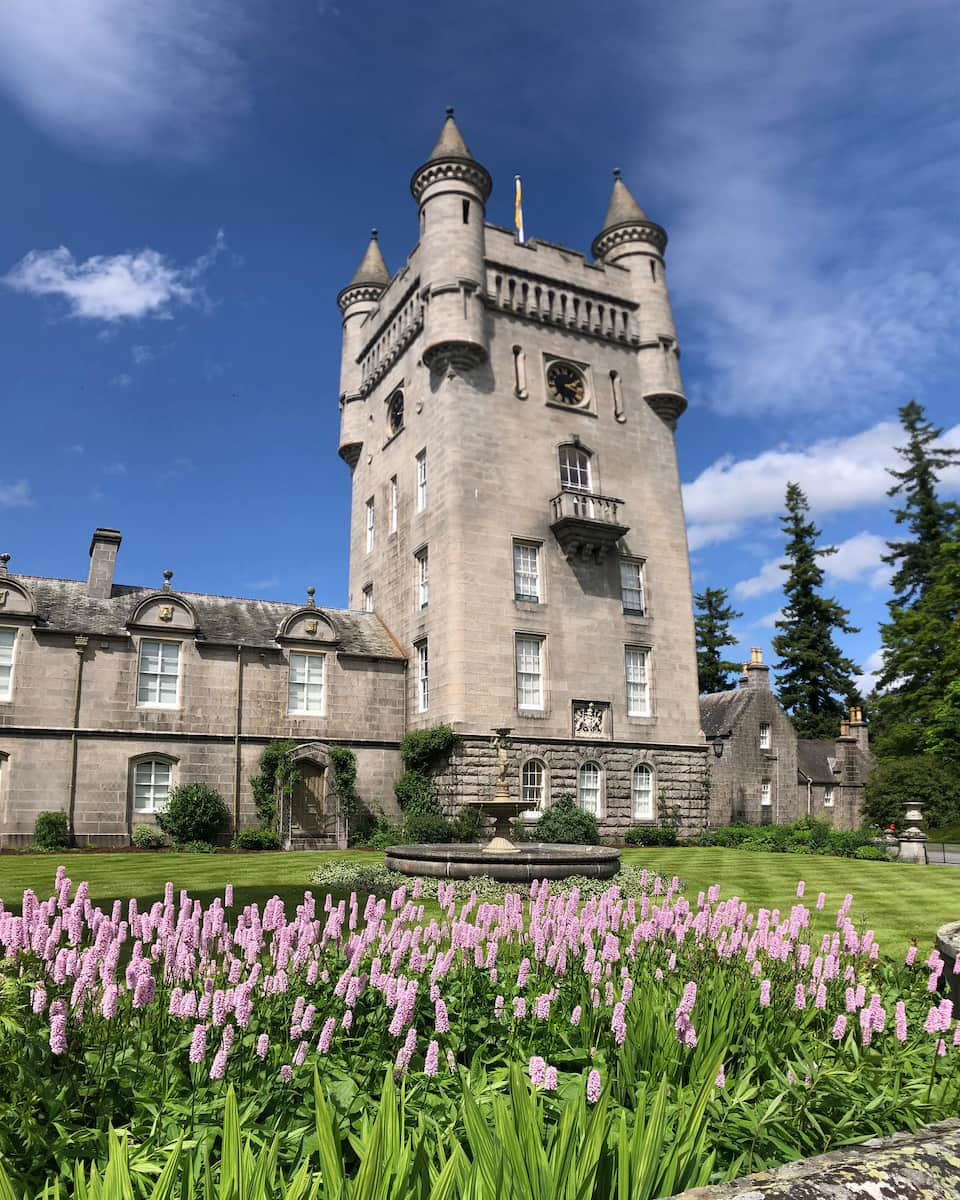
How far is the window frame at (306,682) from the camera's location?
28.7 meters

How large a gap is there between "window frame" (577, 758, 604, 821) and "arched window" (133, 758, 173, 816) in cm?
1308

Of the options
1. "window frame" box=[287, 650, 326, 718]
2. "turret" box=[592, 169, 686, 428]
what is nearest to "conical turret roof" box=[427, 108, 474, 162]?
"turret" box=[592, 169, 686, 428]

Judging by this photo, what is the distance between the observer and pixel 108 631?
2641cm

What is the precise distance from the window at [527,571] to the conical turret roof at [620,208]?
1468 centimetres

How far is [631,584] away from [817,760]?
2478cm

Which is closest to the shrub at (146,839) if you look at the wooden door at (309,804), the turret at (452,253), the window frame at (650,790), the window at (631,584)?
the wooden door at (309,804)

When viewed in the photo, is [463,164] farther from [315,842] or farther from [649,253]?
[315,842]

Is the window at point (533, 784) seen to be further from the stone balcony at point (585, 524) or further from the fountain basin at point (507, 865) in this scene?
the fountain basin at point (507, 865)

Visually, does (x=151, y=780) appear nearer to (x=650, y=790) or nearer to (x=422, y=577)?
(x=422, y=577)

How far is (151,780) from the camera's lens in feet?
86.0

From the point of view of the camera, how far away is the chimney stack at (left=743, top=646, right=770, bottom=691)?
4397 centimetres

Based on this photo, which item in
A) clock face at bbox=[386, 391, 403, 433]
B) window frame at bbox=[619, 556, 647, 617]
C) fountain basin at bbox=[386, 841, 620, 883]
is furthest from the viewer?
clock face at bbox=[386, 391, 403, 433]

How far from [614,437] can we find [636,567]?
4994mm

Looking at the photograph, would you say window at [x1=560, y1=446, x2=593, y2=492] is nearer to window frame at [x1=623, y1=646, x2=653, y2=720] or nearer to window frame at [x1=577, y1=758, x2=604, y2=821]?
window frame at [x1=623, y1=646, x2=653, y2=720]
